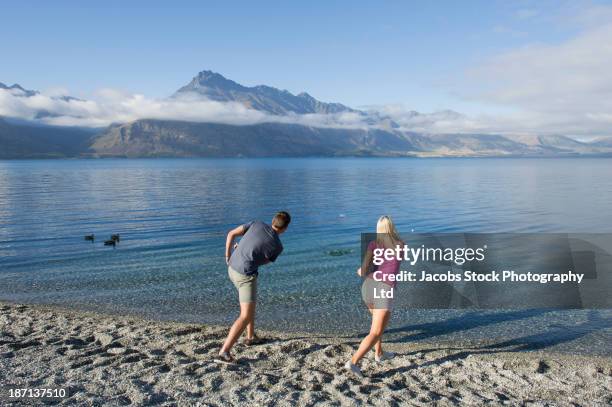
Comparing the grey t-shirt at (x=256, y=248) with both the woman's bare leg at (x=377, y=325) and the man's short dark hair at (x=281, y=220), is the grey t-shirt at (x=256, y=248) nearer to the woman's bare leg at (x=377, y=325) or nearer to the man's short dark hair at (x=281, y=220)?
the man's short dark hair at (x=281, y=220)

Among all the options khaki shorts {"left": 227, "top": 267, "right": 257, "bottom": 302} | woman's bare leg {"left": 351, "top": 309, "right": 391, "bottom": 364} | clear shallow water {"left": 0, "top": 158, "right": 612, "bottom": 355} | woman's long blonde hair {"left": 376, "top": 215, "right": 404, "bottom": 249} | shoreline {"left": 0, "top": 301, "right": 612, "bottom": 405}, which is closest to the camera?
shoreline {"left": 0, "top": 301, "right": 612, "bottom": 405}

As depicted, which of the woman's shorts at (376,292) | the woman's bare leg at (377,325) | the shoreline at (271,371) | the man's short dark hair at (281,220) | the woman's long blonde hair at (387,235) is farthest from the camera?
the man's short dark hair at (281,220)

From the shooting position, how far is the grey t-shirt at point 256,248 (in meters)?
9.81

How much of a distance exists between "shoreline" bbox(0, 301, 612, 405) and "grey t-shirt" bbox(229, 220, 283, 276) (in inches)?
86.8

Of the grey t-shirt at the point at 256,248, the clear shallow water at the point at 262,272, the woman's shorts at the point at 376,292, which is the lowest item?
the clear shallow water at the point at 262,272

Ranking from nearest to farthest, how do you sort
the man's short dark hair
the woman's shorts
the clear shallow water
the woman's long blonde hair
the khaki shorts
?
1. the woman's long blonde hair
2. the woman's shorts
3. the man's short dark hair
4. the khaki shorts
5. the clear shallow water

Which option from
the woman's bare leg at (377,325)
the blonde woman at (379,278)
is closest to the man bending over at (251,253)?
the blonde woman at (379,278)

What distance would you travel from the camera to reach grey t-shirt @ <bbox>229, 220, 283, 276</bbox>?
981 cm

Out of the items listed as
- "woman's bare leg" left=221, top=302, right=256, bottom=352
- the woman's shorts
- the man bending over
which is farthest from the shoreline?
the woman's shorts

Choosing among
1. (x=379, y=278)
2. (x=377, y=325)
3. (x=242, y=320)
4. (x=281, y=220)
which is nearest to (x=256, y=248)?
(x=281, y=220)

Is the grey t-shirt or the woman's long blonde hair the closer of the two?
the woman's long blonde hair

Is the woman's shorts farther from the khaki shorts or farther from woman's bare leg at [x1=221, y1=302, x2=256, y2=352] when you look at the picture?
woman's bare leg at [x1=221, y1=302, x2=256, y2=352]

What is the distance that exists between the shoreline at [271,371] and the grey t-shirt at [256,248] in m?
2.20

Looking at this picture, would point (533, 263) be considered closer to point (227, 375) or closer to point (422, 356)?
point (422, 356)
